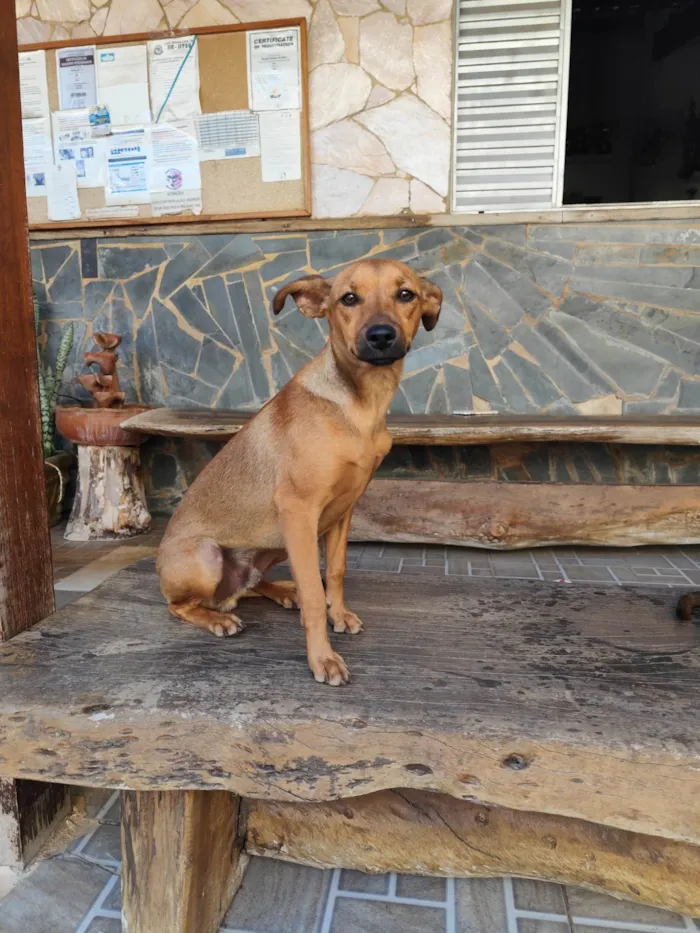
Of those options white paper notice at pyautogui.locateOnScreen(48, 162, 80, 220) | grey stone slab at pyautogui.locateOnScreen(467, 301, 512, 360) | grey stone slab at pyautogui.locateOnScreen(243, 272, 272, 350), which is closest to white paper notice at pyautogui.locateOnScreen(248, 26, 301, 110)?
grey stone slab at pyautogui.locateOnScreen(243, 272, 272, 350)

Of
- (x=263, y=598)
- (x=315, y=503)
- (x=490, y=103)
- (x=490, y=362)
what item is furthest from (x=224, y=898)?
(x=490, y=103)

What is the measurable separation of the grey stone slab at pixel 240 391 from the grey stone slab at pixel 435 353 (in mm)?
1140

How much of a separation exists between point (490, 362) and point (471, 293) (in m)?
0.51

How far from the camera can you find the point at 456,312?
463 cm

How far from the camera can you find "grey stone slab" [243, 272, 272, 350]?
4805mm

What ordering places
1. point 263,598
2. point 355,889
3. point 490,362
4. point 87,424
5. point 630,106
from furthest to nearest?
point 630,106 < point 490,362 < point 87,424 < point 263,598 < point 355,889

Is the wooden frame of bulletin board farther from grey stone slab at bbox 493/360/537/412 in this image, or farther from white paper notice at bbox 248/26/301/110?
grey stone slab at bbox 493/360/537/412

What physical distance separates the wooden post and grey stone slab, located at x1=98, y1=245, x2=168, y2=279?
3.32 m

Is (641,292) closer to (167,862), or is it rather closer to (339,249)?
(339,249)

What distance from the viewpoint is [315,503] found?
1600mm

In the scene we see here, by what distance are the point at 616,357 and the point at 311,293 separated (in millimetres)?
3445

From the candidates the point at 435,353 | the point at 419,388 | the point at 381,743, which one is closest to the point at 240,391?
the point at 419,388

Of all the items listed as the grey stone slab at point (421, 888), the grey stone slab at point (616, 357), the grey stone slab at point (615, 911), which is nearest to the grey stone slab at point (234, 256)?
the grey stone slab at point (616, 357)

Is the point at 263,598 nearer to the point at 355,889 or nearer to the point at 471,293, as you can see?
the point at 355,889
